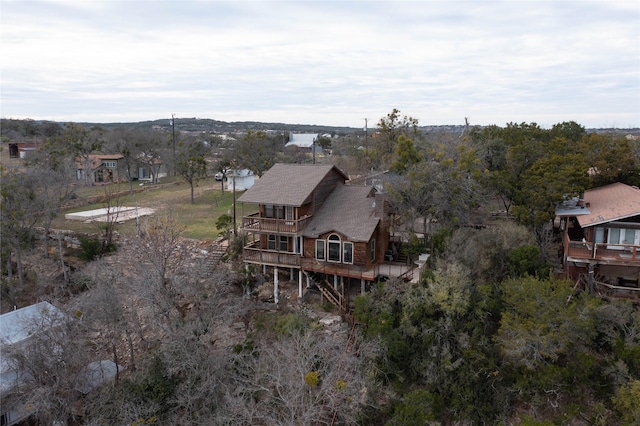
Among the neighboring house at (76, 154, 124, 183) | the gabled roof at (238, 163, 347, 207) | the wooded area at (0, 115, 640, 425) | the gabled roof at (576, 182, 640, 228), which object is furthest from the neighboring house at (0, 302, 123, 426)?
the neighboring house at (76, 154, 124, 183)

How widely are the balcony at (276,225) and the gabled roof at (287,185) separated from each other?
93cm

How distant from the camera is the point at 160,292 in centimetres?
2141

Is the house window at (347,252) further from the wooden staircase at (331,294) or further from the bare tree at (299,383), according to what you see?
the bare tree at (299,383)

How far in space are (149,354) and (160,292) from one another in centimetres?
315

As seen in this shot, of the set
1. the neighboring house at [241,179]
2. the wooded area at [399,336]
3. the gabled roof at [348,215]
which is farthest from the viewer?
the neighboring house at [241,179]

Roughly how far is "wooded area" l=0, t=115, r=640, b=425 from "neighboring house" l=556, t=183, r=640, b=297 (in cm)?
116

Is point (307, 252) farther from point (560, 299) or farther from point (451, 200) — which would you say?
point (560, 299)

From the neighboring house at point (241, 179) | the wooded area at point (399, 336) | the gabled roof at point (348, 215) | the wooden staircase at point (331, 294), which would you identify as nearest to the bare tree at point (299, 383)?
the wooded area at point (399, 336)

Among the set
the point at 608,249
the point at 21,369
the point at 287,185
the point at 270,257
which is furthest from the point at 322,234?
the point at 21,369

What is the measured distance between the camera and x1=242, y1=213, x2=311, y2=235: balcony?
79.3 ft

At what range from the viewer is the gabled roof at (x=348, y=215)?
77.4ft

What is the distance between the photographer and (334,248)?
24125mm

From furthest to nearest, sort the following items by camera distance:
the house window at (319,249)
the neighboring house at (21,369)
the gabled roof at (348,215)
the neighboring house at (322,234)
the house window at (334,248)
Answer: the house window at (319,249) → the house window at (334,248) → the neighboring house at (322,234) → the gabled roof at (348,215) → the neighboring house at (21,369)

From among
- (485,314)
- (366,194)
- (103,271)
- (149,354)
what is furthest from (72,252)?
(485,314)
